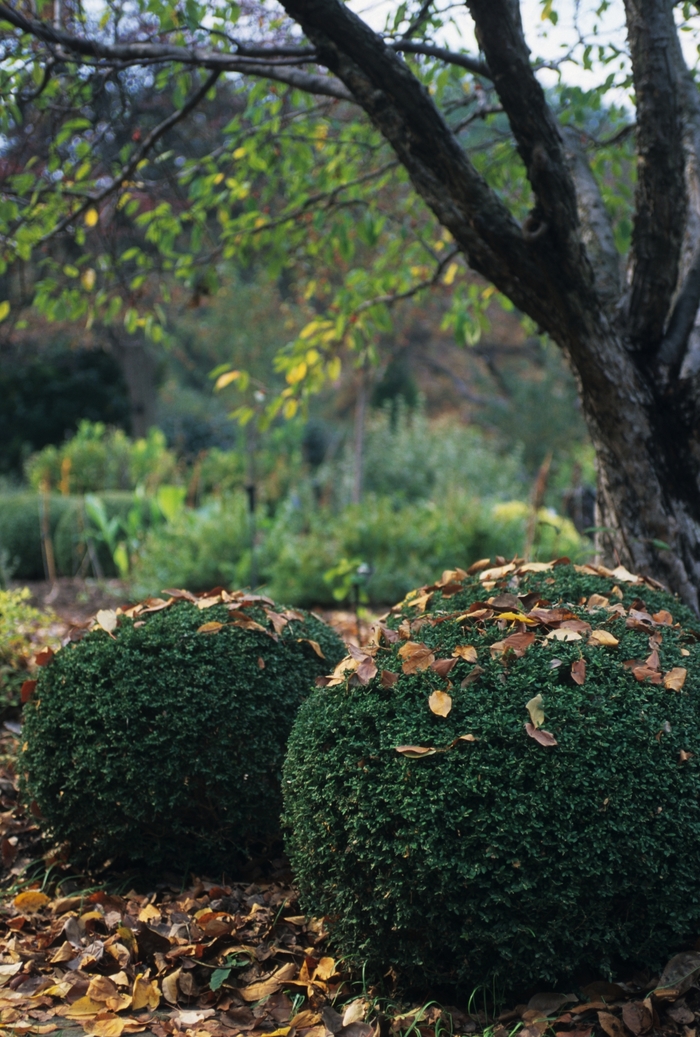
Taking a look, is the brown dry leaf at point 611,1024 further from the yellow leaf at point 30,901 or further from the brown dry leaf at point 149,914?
the yellow leaf at point 30,901

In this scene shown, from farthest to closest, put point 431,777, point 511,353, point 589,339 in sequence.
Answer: point 511,353 < point 589,339 < point 431,777

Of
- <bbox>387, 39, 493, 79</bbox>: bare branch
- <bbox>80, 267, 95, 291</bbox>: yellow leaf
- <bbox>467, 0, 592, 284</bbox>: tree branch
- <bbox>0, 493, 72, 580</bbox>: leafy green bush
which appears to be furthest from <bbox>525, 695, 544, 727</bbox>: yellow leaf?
<bbox>0, 493, 72, 580</bbox>: leafy green bush

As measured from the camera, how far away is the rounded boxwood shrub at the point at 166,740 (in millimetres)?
2557

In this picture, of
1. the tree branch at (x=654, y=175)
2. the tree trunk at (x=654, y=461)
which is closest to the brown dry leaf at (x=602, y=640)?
the tree trunk at (x=654, y=461)

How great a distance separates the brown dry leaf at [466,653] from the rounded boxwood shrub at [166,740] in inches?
30.6

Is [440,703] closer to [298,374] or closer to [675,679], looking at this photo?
[675,679]

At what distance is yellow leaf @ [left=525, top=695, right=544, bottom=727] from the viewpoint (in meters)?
1.92

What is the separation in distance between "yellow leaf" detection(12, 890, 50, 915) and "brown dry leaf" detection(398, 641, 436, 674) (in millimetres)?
1488

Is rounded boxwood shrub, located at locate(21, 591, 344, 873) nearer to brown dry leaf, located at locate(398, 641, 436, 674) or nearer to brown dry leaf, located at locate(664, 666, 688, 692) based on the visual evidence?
brown dry leaf, located at locate(398, 641, 436, 674)

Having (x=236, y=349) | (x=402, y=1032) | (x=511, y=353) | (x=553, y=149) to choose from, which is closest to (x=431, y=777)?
(x=402, y=1032)

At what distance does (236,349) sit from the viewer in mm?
16234

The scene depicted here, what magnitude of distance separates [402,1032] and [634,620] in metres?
1.22

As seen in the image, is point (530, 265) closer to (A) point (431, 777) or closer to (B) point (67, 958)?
(A) point (431, 777)

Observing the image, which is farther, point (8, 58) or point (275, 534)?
point (275, 534)
